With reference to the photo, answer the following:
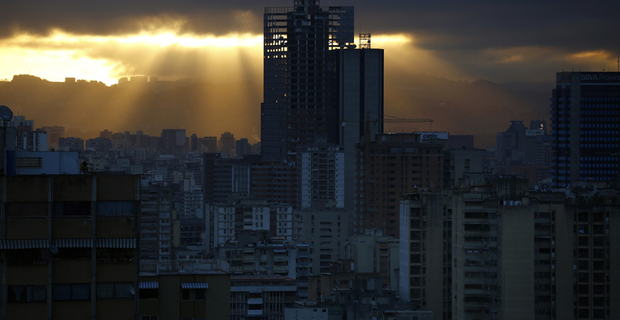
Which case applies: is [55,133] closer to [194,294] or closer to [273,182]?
[273,182]

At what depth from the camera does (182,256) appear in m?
81.2

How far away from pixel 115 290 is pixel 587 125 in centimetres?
12447

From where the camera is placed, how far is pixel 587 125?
133 metres

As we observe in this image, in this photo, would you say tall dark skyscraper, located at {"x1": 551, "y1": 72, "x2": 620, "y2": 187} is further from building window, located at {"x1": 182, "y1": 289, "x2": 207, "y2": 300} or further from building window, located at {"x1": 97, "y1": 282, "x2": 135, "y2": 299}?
building window, located at {"x1": 97, "y1": 282, "x2": 135, "y2": 299}

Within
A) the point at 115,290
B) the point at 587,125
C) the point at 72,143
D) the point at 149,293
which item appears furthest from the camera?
the point at 72,143

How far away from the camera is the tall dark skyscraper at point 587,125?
131250 mm

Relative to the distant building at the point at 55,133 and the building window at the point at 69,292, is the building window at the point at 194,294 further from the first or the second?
the distant building at the point at 55,133

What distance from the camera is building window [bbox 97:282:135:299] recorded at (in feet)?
57.0

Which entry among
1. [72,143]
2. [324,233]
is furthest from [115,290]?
[72,143]

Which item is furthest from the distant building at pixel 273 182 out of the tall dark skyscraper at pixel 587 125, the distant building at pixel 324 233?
the tall dark skyscraper at pixel 587 125

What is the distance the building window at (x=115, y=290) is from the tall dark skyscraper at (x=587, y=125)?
393 ft

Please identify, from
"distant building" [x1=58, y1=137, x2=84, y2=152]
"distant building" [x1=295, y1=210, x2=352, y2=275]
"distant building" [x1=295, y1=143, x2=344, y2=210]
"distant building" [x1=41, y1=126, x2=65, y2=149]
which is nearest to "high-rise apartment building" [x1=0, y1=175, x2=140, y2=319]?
"distant building" [x1=295, y1=210, x2=352, y2=275]

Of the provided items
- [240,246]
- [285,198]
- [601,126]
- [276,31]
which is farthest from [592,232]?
[276,31]

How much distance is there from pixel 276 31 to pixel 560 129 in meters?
53.4
